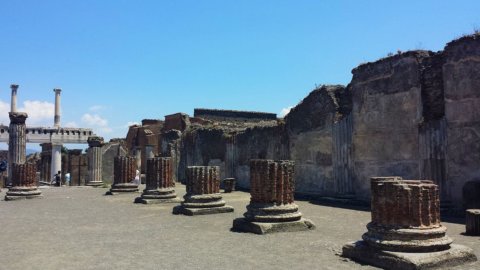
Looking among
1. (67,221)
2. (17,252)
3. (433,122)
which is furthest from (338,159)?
(17,252)

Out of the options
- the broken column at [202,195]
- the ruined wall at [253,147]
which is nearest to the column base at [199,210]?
the broken column at [202,195]

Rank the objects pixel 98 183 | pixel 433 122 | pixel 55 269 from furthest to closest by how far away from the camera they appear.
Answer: pixel 98 183, pixel 433 122, pixel 55 269

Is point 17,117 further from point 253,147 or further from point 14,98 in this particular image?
point 14,98

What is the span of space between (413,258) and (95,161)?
68.9 ft

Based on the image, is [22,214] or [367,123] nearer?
[22,214]

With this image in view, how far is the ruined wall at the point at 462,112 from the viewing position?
31.6 feet

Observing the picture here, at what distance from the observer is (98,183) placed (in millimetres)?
23406

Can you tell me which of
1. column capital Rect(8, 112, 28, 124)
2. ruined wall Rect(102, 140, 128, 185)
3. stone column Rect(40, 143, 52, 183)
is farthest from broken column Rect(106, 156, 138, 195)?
stone column Rect(40, 143, 52, 183)

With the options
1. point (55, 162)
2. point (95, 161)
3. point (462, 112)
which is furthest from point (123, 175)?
point (55, 162)

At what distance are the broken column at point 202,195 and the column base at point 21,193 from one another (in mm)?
7679

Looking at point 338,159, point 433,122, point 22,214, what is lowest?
point 22,214

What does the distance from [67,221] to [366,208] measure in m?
7.30

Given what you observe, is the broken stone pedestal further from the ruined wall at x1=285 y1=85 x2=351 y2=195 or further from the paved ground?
the ruined wall at x1=285 y1=85 x2=351 y2=195

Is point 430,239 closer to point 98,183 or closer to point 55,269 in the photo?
point 55,269
